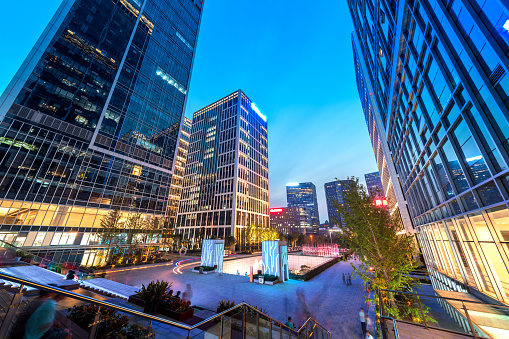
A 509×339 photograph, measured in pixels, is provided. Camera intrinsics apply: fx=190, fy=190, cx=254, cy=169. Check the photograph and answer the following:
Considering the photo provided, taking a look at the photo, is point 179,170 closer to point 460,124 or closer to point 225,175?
point 225,175

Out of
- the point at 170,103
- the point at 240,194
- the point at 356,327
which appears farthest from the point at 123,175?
the point at 356,327

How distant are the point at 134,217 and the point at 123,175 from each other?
9.25 metres

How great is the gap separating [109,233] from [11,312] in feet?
116

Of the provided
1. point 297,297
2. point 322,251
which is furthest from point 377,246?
point 322,251

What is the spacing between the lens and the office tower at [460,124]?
9406mm

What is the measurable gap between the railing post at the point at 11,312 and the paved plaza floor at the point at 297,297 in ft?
41.8

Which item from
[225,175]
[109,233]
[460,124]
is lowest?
[109,233]

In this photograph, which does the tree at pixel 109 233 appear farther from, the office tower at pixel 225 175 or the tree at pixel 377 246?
the office tower at pixel 225 175

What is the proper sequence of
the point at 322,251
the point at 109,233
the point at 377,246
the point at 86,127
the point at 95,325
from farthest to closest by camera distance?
the point at 322,251 < the point at 86,127 < the point at 109,233 < the point at 377,246 < the point at 95,325

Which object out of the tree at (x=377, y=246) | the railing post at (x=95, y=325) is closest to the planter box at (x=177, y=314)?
the railing post at (x=95, y=325)

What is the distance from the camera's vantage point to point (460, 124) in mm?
12859

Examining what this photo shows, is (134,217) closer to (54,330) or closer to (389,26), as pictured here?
(54,330)

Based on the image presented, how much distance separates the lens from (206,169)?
81812 mm

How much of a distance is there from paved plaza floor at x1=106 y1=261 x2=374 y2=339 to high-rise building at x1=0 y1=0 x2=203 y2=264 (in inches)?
802
